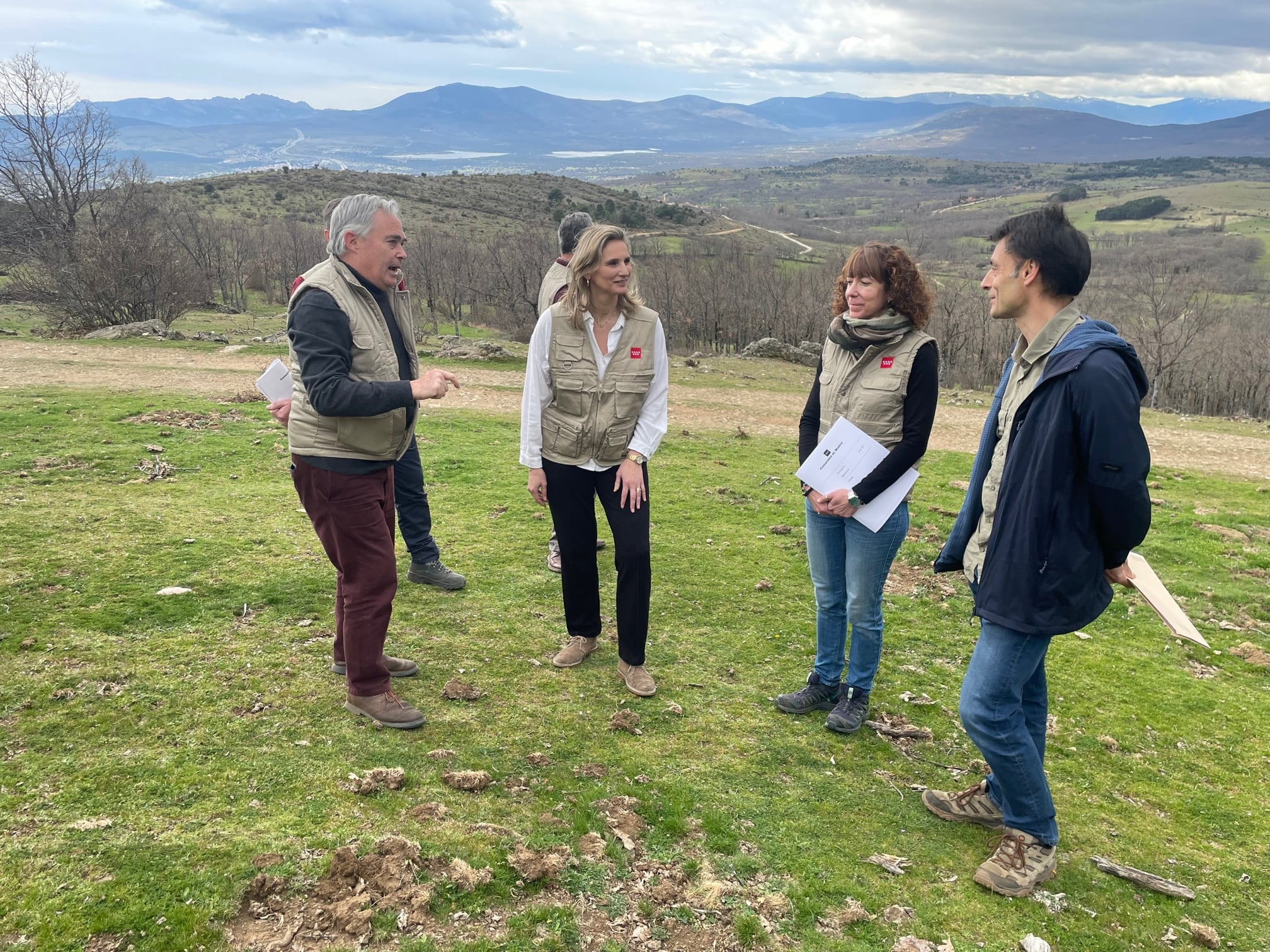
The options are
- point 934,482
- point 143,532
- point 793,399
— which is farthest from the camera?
point 793,399

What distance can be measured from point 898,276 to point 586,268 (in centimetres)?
169

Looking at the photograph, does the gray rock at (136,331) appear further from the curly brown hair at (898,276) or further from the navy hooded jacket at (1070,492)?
the navy hooded jacket at (1070,492)

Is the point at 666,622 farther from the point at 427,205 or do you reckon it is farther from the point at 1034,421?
the point at 427,205

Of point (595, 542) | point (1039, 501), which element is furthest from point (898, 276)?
point (595, 542)

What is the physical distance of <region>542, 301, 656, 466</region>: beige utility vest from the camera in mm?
4215

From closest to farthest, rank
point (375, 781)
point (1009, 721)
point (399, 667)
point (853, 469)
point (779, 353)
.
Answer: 1. point (1009, 721)
2. point (375, 781)
3. point (853, 469)
4. point (399, 667)
5. point (779, 353)

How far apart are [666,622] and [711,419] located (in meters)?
13.1

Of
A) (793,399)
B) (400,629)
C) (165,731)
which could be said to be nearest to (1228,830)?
(400,629)

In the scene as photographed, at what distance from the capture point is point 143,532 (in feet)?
21.7

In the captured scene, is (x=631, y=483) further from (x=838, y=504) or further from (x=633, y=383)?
(x=838, y=504)

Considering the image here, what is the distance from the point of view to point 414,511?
615cm

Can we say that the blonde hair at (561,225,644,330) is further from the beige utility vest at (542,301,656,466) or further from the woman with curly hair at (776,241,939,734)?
the woman with curly hair at (776,241,939,734)

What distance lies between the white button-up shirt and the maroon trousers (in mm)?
857

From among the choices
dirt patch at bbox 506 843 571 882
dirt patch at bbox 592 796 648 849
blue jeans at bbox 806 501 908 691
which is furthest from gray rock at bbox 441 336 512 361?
dirt patch at bbox 506 843 571 882
